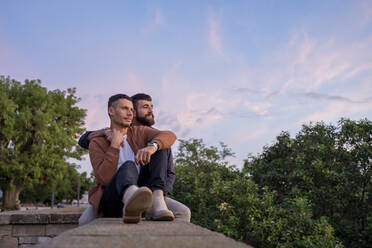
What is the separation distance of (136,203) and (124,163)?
60 cm

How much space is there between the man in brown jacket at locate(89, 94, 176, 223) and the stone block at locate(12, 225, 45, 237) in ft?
7.95

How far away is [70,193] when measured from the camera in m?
54.9

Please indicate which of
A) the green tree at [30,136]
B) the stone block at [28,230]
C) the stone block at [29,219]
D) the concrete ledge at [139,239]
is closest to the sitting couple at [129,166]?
the concrete ledge at [139,239]

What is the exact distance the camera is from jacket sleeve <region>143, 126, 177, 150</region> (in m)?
3.13

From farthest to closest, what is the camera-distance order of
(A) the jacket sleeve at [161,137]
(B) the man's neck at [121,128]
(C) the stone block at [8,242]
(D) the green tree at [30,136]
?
1. (D) the green tree at [30,136]
2. (C) the stone block at [8,242]
3. (B) the man's neck at [121,128]
4. (A) the jacket sleeve at [161,137]

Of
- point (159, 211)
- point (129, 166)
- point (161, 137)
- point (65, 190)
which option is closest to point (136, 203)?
point (159, 211)

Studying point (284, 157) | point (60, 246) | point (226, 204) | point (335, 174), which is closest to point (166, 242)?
point (60, 246)

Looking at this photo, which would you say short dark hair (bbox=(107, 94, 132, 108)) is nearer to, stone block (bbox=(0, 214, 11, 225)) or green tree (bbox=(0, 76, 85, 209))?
stone block (bbox=(0, 214, 11, 225))

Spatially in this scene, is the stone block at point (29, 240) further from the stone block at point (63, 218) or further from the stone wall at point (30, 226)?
the stone block at point (63, 218)

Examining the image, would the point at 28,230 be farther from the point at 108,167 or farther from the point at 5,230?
the point at 108,167

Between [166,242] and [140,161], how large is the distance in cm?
139

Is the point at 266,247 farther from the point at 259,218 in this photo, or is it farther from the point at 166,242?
the point at 166,242

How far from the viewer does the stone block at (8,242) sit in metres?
5.04

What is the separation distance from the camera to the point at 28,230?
16.9ft
